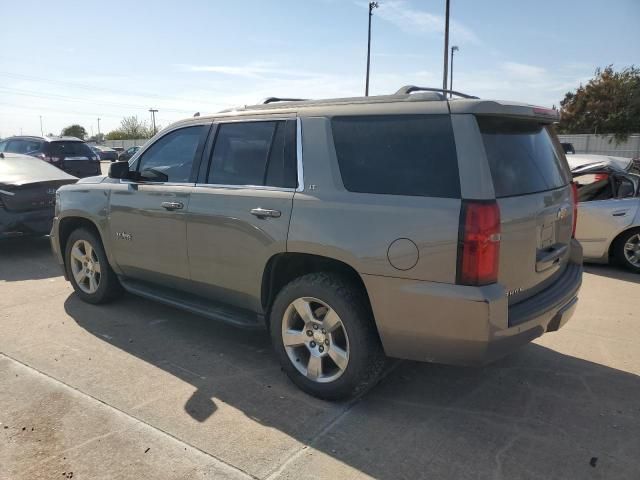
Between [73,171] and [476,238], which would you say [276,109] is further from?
[73,171]

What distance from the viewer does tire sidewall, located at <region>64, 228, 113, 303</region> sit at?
492 centimetres

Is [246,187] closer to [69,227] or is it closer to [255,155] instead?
[255,155]

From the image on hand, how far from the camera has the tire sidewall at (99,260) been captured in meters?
4.92

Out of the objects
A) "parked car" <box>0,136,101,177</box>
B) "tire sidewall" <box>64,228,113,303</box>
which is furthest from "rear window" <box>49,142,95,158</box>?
"tire sidewall" <box>64,228,113,303</box>

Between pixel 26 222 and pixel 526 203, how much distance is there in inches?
265

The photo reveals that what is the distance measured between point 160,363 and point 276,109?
208cm

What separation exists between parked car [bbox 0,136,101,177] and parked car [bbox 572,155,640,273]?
12.1 meters

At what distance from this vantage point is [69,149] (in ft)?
45.2

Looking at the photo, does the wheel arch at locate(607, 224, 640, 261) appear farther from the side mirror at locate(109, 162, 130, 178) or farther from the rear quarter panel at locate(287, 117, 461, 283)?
the side mirror at locate(109, 162, 130, 178)

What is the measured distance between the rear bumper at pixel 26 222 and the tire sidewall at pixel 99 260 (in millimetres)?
2385

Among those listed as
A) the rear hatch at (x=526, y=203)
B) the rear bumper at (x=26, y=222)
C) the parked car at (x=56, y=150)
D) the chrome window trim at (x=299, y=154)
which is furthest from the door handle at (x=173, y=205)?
the parked car at (x=56, y=150)

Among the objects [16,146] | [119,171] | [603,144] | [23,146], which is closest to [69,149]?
[23,146]

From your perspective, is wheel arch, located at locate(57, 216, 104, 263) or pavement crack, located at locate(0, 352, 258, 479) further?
wheel arch, located at locate(57, 216, 104, 263)

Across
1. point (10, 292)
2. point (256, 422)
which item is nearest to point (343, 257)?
point (256, 422)
